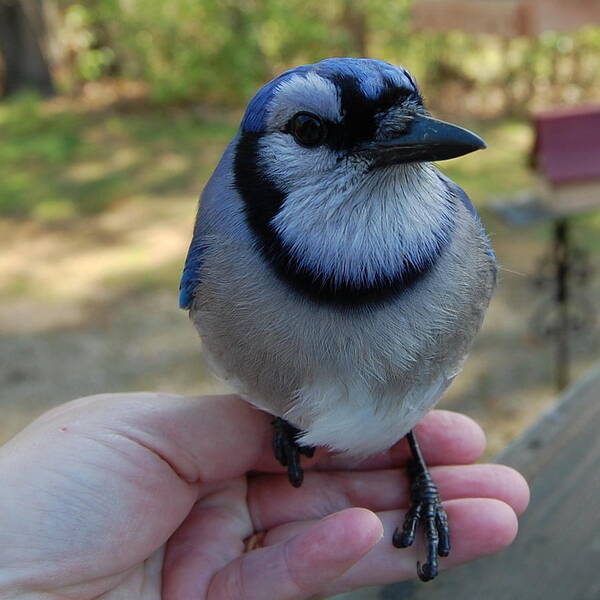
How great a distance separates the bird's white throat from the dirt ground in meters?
2.75

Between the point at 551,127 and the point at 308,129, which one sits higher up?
the point at 308,129

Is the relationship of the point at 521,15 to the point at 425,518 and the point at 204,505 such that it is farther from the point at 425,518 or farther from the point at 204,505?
the point at 204,505

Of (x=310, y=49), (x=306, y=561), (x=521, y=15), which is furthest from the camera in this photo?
(x=310, y=49)

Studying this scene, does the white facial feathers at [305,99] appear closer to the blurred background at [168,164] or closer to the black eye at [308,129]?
the black eye at [308,129]

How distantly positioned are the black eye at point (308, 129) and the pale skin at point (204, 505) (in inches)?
33.5

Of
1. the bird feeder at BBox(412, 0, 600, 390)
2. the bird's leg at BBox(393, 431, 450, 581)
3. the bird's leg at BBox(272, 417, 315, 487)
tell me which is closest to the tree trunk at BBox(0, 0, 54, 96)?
the bird feeder at BBox(412, 0, 600, 390)

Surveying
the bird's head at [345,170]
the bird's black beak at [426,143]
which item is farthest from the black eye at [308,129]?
the bird's black beak at [426,143]

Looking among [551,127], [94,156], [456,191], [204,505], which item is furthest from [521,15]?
[94,156]

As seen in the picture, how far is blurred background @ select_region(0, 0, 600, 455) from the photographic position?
4699mm

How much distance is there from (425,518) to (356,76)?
1173 millimetres

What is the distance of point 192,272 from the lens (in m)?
1.84

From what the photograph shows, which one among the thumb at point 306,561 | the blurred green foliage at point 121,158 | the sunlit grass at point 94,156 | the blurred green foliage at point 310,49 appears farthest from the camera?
the blurred green foliage at point 310,49

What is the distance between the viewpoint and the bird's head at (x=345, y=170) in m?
1.49

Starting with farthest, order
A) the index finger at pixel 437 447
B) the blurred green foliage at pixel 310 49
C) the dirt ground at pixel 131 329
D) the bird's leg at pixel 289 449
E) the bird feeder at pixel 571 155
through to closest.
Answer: the blurred green foliage at pixel 310 49 → the dirt ground at pixel 131 329 → the bird feeder at pixel 571 155 → the index finger at pixel 437 447 → the bird's leg at pixel 289 449
